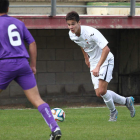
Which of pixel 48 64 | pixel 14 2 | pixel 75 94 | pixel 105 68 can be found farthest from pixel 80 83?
pixel 105 68

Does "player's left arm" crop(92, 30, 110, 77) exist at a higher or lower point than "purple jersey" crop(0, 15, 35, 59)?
lower

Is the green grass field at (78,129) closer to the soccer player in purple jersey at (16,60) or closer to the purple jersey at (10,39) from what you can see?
the soccer player in purple jersey at (16,60)

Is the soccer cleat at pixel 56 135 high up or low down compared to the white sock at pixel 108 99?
up

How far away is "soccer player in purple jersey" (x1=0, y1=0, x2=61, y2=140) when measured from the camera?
465 cm

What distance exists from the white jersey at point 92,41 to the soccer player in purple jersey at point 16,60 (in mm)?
1984

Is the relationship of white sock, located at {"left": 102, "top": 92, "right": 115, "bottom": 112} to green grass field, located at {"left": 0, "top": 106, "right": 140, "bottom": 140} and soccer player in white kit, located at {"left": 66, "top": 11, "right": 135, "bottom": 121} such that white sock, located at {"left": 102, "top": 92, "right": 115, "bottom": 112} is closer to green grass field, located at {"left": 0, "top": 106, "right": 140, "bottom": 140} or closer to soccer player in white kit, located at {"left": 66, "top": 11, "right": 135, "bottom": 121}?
soccer player in white kit, located at {"left": 66, "top": 11, "right": 135, "bottom": 121}

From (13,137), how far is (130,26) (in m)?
6.61

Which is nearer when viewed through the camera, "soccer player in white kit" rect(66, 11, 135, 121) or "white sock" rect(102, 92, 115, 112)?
"soccer player in white kit" rect(66, 11, 135, 121)

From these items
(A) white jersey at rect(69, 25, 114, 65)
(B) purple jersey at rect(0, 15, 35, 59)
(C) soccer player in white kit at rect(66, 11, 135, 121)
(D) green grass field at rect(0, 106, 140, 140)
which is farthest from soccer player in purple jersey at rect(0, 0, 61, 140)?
(A) white jersey at rect(69, 25, 114, 65)

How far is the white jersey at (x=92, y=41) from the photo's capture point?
21.6 feet

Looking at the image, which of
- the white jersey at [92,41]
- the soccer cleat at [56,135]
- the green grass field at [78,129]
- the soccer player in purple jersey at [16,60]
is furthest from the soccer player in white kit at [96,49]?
the soccer cleat at [56,135]

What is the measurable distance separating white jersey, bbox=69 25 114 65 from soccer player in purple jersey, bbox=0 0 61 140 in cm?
198

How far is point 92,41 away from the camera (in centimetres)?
677

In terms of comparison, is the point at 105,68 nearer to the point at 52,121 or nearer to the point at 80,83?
the point at 52,121
